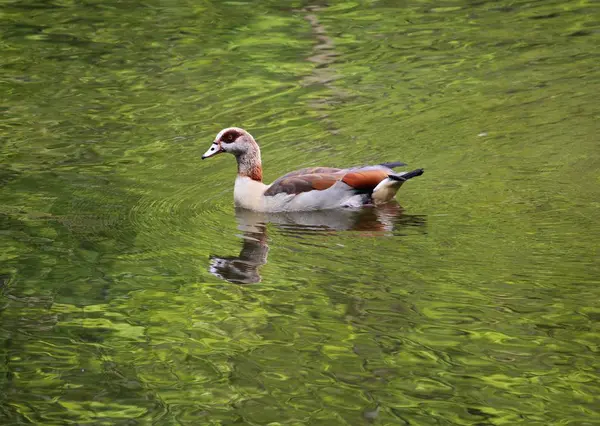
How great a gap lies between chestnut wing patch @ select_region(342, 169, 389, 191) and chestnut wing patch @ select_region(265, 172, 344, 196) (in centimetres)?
14

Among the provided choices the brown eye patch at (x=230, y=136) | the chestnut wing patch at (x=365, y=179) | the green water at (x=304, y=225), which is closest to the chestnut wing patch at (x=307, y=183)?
the chestnut wing patch at (x=365, y=179)

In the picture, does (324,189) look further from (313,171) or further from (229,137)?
(229,137)

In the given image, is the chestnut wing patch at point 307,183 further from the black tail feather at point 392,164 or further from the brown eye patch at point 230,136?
the brown eye patch at point 230,136

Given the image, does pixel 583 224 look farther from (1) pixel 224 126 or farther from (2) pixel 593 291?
(1) pixel 224 126

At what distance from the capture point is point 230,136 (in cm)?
Answer: 1266

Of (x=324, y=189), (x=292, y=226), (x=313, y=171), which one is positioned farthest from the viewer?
(x=313, y=171)

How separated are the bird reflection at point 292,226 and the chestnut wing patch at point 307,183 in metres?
0.23

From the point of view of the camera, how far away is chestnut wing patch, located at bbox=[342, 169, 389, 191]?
1188 centimetres

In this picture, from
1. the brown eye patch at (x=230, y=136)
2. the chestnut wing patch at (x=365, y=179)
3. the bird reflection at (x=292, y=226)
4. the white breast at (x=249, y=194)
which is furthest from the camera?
the brown eye patch at (x=230, y=136)

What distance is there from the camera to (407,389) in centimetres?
777

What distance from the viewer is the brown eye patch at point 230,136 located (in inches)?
497

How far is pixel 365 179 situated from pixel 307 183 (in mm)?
584

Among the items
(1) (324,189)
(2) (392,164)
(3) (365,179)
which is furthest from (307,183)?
(2) (392,164)

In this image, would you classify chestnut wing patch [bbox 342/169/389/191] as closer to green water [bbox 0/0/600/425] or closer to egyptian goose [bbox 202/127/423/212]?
egyptian goose [bbox 202/127/423/212]
